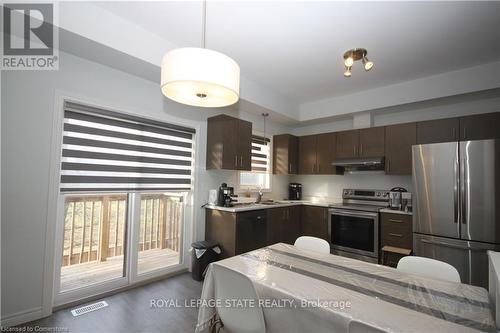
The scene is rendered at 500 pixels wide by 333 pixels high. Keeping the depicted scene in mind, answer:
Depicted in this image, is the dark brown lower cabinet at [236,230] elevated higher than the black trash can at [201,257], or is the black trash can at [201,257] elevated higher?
the dark brown lower cabinet at [236,230]

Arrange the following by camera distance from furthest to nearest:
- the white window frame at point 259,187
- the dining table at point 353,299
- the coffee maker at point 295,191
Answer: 1. the coffee maker at point 295,191
2. the white window frame at point 259,187
3. the dining table at point 353,299

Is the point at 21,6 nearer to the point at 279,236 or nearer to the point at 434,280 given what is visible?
the point at 434,280

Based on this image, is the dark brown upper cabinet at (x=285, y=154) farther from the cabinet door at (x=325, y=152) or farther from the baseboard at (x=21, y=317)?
the baseboard at (x=21, y=317)

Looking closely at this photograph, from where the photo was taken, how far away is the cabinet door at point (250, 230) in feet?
10.3

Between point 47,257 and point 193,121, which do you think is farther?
point 193,121

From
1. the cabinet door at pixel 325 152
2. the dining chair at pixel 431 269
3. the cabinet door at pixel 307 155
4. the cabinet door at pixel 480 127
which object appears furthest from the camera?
the cabinet door at pixel 307 155

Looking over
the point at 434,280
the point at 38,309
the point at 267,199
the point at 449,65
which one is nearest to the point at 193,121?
the point at 267,199

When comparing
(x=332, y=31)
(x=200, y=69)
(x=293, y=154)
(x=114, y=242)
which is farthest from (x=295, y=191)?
(x=200, y=69)

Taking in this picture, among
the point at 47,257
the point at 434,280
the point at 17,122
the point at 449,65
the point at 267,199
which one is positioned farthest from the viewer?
the point at 267,199

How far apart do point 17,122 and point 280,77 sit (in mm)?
2895

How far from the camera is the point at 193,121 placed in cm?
340
